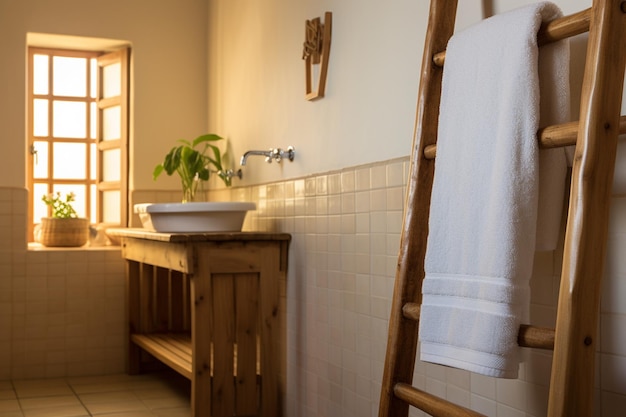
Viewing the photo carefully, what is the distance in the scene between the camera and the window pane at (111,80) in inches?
177

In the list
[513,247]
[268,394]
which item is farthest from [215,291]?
[513,247]

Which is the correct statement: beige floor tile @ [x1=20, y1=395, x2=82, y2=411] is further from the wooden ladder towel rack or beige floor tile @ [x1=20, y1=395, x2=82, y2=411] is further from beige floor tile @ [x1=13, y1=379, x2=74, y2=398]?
the wooden ladder towel rack

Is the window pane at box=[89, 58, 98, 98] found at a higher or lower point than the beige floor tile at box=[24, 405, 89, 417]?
higher

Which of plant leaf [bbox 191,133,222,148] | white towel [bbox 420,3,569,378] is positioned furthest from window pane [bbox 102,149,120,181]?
white towel [bbox 420,3,569,378]

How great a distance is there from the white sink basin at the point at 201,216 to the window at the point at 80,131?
1173 millimetres

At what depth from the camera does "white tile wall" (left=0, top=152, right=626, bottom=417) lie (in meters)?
1.82

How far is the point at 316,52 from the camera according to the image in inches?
118

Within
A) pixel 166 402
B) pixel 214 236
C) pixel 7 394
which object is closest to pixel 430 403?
pixel 214 236

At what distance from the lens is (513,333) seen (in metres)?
1.54

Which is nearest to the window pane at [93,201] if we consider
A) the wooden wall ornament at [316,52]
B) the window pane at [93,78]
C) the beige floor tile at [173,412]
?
the window pane at [93,78]

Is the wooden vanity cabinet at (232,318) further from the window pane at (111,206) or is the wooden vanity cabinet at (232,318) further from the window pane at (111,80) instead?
the window pane at (111,80)

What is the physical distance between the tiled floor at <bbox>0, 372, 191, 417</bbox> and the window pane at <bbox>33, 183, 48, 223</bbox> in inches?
36.2

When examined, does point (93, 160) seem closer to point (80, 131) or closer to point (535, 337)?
point (80, 131)

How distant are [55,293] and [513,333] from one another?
3120 millimetres
